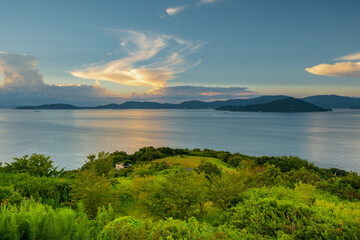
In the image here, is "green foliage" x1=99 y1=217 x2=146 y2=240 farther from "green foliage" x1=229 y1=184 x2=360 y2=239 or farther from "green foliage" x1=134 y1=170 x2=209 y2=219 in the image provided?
"green foliage" x1=134 y1=170 x2=209 y2=219

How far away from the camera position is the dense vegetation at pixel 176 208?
5508mm

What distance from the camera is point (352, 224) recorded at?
7.20 meters

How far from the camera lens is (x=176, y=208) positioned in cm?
1124

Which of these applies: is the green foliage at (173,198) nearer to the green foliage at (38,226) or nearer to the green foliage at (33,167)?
the green foliage at (38,226)

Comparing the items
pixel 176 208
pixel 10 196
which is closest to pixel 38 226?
pixel 10 196

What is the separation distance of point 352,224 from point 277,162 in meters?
29.3

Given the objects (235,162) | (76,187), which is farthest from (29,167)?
(235,162)

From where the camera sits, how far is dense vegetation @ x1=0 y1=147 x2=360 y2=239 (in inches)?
217

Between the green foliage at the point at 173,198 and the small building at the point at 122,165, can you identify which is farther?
the small building at the point at 122,165

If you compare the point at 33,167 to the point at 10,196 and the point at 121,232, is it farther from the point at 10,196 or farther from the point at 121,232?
the point at 121,232

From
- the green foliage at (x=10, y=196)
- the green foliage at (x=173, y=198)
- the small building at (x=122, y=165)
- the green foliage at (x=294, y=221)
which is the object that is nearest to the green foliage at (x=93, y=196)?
the green foliage at (x=173, y=198)

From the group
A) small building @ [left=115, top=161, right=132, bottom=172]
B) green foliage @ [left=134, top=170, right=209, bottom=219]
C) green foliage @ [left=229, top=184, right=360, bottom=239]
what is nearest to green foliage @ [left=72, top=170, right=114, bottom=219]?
green foliage @ [left=134, top=170, right=209, bottom=219]

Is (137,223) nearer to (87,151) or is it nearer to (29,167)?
(29,167)

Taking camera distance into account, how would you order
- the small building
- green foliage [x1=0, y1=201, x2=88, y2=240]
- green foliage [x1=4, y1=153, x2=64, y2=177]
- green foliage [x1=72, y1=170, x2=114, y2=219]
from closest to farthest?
green foliage [x1=0, y1=201, x2=88, y2=240], green foliage [x1=72, y1=170, x2=114, y2=219], green foliage [x1=4, y1=153, x2=64, y2=177], the small building
